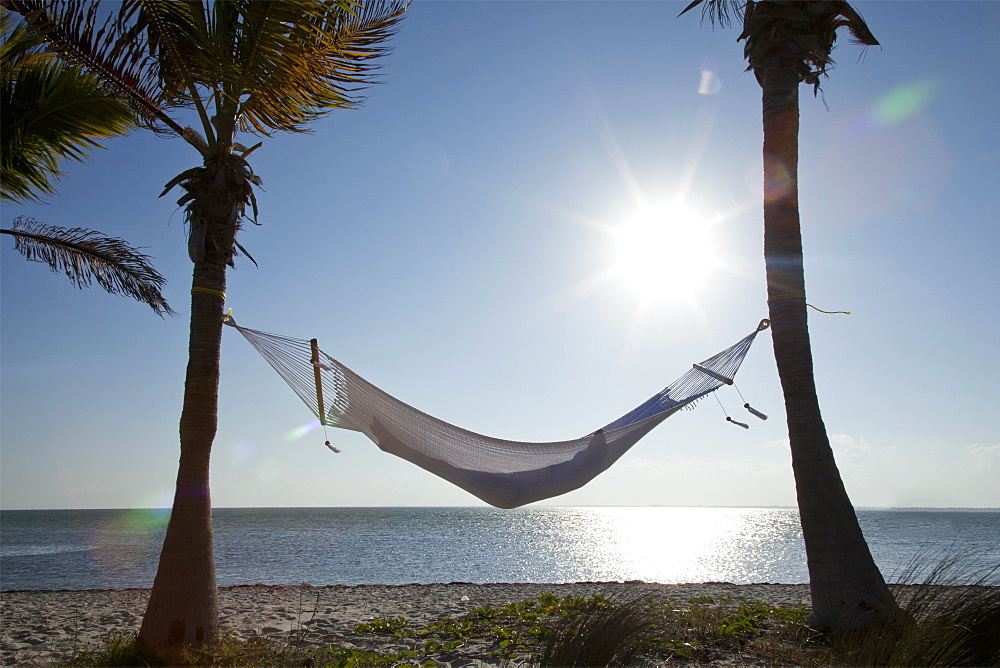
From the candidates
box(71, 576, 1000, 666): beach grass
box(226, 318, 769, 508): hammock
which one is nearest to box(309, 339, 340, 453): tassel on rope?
box(226, 318, 769, 508): hammock

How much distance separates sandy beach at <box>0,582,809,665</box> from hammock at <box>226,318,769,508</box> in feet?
2.36

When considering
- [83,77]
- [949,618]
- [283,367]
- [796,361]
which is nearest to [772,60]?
[796,361]

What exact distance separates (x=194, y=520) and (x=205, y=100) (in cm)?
226

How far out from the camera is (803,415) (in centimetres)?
329

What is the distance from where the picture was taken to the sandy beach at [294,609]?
3.75 metres

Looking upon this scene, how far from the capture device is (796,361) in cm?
338

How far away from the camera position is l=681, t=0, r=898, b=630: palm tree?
3.00 meters

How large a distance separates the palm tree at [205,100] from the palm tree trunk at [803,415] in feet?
8.04

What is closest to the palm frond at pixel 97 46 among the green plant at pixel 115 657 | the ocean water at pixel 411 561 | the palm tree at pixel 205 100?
the palm tree at pixel 205 100

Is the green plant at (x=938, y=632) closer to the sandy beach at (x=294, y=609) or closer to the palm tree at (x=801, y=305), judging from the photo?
the palm tree at (x=801, y=305)

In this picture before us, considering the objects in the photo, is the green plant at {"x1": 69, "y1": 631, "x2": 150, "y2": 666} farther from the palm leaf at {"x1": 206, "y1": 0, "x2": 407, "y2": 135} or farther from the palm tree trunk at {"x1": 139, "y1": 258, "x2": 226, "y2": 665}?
the palm leaf at {"x1": 206, "y1": 0, "x2": 407, "y2": 135}

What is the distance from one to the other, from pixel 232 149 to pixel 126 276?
1.66 meters

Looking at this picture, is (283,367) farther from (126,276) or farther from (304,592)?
(304,592)

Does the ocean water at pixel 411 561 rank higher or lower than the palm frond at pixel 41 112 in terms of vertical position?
lower
